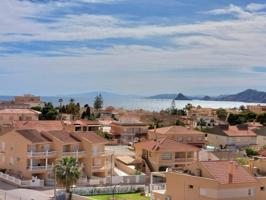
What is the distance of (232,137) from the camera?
9994 centimetres

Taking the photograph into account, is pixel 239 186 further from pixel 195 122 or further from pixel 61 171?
pixel 195 122

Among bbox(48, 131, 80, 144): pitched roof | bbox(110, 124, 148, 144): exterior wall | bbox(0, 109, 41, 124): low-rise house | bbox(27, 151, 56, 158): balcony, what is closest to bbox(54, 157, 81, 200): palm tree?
bbox(27, 151, 56, 158): balcony

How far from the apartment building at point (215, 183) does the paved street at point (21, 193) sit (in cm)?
1400

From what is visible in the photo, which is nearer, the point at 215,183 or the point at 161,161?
the point at 215,183

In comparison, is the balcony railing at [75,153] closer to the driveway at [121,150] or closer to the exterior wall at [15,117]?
the driveway at [121,150]

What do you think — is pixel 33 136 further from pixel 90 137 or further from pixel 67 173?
pixel 67 173

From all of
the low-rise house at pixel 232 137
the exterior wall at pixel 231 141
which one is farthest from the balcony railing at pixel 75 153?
the exterior wall at pixel 231 141

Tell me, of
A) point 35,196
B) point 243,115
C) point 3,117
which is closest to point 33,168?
point 35,196

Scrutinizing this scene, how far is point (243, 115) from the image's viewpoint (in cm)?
15012

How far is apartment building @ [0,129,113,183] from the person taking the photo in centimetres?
6181

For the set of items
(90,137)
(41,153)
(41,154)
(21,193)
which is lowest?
(21,193)

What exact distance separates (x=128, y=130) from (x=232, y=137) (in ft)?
65.3

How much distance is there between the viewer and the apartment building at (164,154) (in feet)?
228

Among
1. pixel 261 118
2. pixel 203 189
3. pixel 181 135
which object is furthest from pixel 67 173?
pixel 261 118
